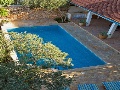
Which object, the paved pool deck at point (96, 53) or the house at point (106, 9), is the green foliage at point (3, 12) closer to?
the paved pool deck at point (96, 53)

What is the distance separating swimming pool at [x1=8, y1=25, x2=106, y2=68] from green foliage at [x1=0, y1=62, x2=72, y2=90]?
9.43 metres

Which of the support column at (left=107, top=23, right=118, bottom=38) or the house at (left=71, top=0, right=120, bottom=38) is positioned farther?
the support column at (left=107, top=23, right=118, bottom=38)

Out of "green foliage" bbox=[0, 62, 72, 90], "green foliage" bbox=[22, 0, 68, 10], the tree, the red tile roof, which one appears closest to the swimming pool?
"green foliage" bbox=[22, 0, 68, 10]

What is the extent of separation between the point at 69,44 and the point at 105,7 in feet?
21.4

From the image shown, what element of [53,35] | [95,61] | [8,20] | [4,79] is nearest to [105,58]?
[95,61]

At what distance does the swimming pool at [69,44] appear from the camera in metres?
19.4

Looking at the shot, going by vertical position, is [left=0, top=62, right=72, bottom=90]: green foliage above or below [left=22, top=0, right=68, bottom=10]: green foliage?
above

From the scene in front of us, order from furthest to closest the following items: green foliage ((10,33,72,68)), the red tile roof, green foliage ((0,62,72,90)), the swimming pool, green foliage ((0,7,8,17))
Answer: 1. green foliage ((0,7,8,17))
2. the red tile roof
3. the swimming pool
4. green foliage ((10,33,72,68))
5. green foliage ((0,62,72,90))

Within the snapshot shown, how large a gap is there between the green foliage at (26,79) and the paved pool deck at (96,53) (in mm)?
1598

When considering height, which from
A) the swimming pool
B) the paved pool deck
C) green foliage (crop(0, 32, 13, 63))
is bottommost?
the swimming pool

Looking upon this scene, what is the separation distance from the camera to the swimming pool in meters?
19.4

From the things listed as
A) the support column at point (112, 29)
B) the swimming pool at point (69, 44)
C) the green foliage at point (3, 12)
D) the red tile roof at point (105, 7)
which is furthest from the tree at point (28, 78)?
the green foliage at point (3, 12)

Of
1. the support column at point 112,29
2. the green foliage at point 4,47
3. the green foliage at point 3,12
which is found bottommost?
the support column at point 112,29

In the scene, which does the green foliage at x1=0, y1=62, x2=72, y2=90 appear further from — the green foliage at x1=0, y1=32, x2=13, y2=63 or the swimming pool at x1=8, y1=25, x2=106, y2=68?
the swimming pool at x1=8, y1=25, x2=106, y2=68
